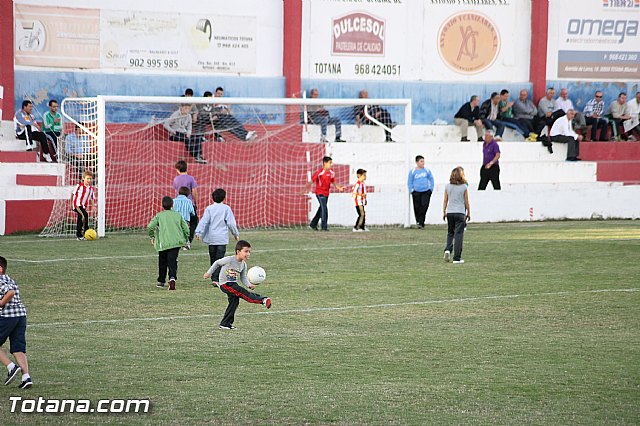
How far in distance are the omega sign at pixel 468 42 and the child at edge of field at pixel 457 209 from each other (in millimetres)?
15955

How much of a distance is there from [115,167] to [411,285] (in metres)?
12.2

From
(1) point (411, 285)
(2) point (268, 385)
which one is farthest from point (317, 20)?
(2) point (268, 385)

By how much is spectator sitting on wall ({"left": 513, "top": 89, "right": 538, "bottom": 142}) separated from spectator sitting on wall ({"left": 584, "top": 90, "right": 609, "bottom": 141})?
1.82m

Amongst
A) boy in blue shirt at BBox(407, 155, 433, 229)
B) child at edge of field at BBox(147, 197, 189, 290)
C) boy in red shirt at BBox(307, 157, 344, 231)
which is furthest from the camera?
boy in blue shirt at BBox(407, 155, 433, 229)

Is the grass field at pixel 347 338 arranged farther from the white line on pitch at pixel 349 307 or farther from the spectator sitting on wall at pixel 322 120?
the spectator sitting on wall at pixel 322 120

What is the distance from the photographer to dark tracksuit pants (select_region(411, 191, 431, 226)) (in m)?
27.8

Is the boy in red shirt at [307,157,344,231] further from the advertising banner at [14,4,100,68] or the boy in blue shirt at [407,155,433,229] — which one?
the advertising banner at [14,4,100,68]

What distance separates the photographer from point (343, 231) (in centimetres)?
2684

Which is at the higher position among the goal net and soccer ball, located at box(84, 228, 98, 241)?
the goal net

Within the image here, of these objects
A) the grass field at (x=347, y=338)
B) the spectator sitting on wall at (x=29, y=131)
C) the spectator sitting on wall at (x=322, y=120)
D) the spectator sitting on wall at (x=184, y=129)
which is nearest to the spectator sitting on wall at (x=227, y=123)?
the spectator sitting on wall at (x=184, y=129)

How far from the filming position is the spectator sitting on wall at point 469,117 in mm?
33719

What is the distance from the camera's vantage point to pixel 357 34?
34.0 meters

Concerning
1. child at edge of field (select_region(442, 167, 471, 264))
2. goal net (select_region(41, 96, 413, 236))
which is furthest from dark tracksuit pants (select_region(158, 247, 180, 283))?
goal net (select_region(41, 96, 413, 236))

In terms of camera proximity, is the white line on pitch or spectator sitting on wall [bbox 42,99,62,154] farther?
spectator sitting on wall [bbox 42,99,62,154]
